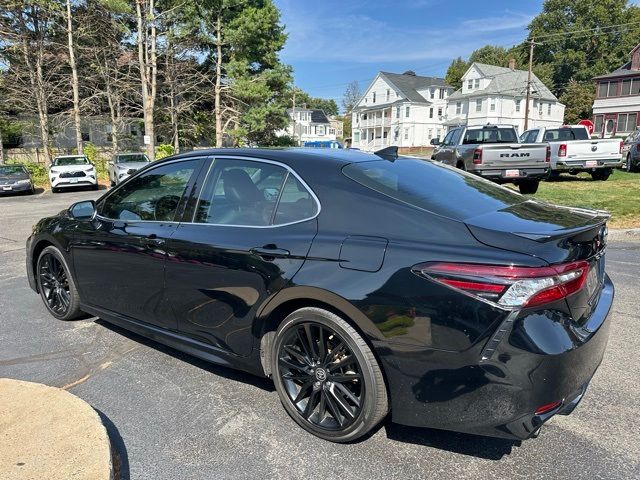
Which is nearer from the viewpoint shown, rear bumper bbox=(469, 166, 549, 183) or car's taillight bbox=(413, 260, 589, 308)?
car's taillight bbox=(413, 260, 589, 308)

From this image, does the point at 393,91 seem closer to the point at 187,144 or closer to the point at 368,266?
the point at 187,144

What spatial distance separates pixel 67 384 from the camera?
3447 mm

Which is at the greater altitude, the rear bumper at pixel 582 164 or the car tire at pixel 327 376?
the rear bumper at pixel 582 164

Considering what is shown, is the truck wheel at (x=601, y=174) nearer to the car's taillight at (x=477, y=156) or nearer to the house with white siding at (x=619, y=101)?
the car's taillight at (x=477, y=156)

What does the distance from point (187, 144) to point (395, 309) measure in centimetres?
3605

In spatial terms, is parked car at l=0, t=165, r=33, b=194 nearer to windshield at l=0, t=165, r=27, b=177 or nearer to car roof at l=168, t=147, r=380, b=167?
windshield at l=0, t=165, r=27, b=177

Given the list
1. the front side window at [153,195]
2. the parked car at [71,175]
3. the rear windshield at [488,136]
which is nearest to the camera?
the front side window at [153,195]

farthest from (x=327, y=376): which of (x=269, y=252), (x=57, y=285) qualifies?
(x=57, y=285)

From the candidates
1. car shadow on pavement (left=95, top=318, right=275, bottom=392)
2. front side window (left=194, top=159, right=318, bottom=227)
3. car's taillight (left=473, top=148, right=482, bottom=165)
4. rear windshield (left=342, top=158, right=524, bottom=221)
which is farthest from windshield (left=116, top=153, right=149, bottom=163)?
rear windshield (left=342, top=158, right=524, bottom=221)

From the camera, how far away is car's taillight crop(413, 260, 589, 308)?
7.07 ft

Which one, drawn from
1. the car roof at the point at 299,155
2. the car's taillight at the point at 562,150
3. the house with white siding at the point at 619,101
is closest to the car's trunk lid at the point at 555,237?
the car roof at the point at 299,155

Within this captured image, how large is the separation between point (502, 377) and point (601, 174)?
16.7 meters

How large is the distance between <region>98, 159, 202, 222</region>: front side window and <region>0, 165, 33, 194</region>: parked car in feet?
61.9

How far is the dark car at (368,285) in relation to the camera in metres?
2.20
